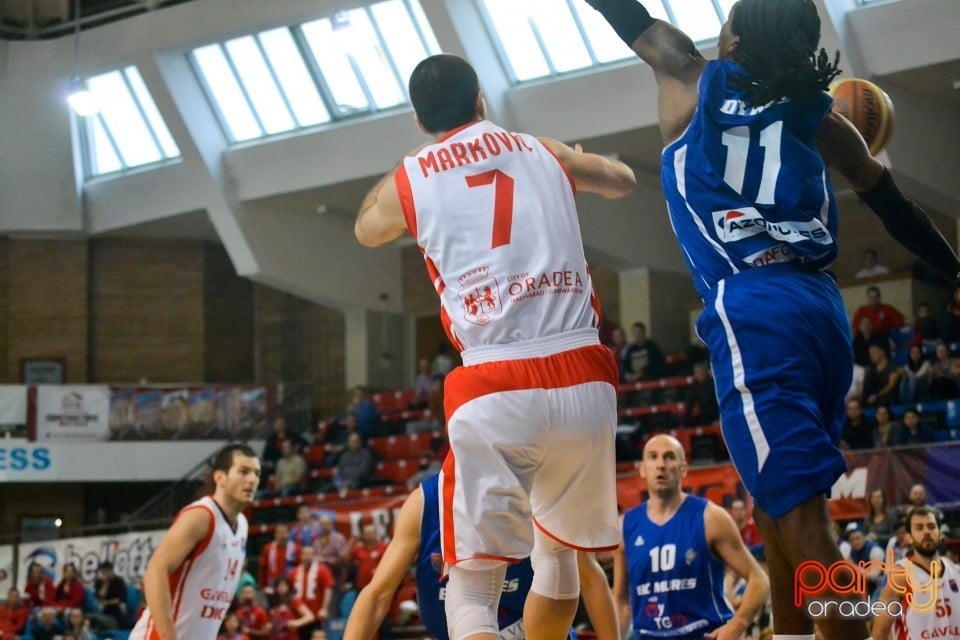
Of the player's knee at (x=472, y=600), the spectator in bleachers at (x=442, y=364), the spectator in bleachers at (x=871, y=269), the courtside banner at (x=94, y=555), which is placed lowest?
the courtside banner at (x=94, y=555)

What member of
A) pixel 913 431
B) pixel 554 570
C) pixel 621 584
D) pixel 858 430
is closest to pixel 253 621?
pixel 858 430

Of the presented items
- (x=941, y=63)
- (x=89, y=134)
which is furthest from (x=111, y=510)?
(x=941, y=63)

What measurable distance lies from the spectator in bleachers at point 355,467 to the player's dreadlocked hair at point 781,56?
55.0 ft

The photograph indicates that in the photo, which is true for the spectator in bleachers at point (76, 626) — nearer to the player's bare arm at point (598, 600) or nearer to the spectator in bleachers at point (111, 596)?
the spectator in bleachers at point (111, 596)

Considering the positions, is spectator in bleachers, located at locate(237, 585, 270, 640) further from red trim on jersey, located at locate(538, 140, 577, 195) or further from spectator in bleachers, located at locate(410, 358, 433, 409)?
red trim on jersey, located at locate(538, 140, 577, 195)

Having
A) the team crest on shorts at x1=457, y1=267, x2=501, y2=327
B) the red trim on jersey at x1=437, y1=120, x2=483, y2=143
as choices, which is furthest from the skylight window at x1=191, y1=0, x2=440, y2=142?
the team crest on shorts at x1=457, y1=267, x2=501, y2=327

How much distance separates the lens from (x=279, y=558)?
16531 millimetres

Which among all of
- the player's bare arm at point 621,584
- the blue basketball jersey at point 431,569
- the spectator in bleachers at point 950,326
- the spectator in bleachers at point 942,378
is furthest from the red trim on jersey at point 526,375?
the spectator in bleachers at point 950,326

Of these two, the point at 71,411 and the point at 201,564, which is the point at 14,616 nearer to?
the point at 71,411

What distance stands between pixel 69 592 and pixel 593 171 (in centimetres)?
1540

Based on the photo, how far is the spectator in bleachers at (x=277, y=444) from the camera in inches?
845

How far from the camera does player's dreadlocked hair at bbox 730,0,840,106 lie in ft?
10.9

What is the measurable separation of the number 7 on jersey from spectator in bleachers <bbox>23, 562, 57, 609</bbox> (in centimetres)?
1541

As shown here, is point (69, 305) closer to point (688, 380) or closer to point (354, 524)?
point (354, 524)
